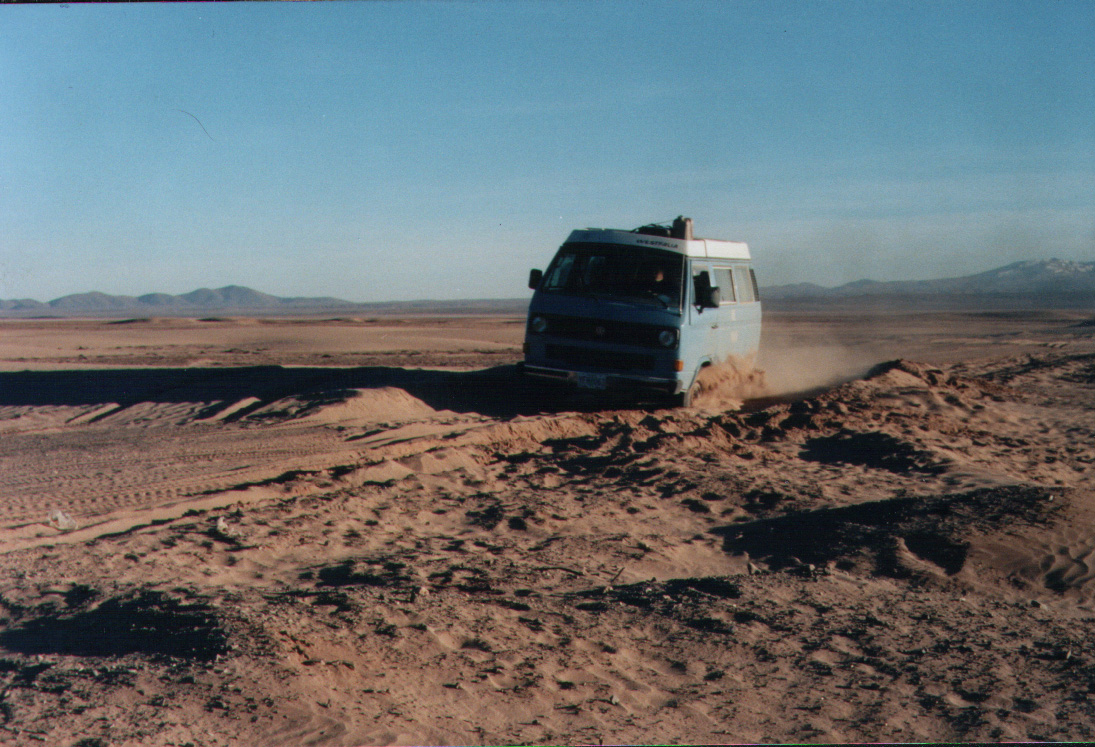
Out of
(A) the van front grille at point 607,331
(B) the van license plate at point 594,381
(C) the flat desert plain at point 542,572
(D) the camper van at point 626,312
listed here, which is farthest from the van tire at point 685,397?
(B) the van license plate at point 594,381

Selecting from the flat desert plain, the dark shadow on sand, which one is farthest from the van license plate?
the dark shadow on sand

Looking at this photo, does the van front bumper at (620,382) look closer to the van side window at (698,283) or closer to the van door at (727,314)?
the van side window at (698,283)

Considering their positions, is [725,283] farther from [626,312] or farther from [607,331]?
[607,331]

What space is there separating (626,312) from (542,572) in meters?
5.87

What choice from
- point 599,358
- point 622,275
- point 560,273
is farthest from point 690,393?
point 560,273

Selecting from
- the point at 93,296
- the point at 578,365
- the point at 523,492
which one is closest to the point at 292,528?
the point at 523,492

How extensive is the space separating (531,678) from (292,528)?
10.3 ft

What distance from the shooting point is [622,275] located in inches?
450

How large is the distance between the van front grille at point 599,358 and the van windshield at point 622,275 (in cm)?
77

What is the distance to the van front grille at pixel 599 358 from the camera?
1098cm

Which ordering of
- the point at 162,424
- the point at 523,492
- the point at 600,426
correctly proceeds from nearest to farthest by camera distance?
the point at 523,492 → the point at 600,426 → the point at 162,424

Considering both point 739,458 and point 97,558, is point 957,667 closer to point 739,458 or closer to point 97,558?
point 739,458

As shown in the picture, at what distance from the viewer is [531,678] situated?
A: 408 cm

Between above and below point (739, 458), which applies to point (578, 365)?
above
